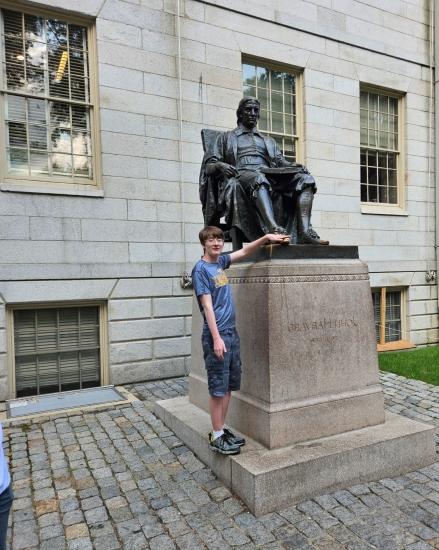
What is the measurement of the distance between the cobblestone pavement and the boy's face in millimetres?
1935

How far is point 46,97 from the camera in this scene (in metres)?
7.16

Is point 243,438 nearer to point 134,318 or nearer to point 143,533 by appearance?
point 143,533

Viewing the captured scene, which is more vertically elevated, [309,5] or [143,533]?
[309,5]

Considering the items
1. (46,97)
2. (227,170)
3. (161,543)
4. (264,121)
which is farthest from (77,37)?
(161,543)

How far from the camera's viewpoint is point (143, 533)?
3.09 m

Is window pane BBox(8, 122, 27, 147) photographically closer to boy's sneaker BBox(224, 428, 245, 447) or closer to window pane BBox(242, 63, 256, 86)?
window pane BBox(242, 63, 256, 86)

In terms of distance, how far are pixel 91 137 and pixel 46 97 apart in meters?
0.89

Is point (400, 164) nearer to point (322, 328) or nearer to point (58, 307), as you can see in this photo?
point (322, 328)

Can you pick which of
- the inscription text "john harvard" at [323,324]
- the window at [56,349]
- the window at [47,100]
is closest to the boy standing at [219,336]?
the inscription text "john harvard" at [323,324]

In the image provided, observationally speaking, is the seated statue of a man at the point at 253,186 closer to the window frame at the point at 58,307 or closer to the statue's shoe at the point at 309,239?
the statue's shoe at the point at 309,239

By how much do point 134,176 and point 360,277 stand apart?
15.0 ft

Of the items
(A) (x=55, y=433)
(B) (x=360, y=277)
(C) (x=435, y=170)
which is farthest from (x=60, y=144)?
(C) (x=435, y=170)

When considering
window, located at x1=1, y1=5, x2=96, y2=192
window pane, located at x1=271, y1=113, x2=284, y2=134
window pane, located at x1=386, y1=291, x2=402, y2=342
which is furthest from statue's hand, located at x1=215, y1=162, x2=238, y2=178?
window pane, located at x1=386, y1=291, x2=402, y2=342

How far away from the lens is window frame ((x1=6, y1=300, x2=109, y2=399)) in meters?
6.76
